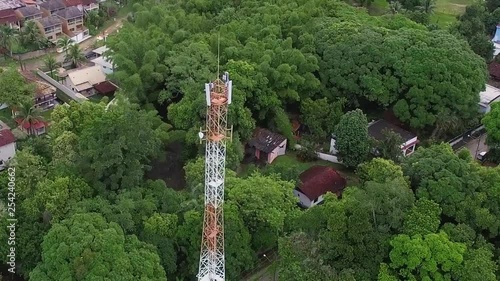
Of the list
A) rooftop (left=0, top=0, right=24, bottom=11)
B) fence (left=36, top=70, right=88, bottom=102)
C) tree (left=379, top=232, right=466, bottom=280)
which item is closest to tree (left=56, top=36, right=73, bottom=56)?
fence (left=36, top=70, right=88, bottom=102)

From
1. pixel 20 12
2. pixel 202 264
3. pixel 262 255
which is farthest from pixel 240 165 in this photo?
pixel 20 12

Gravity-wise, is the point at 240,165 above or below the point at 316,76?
below

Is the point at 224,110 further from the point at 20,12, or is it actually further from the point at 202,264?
the point at 20,12

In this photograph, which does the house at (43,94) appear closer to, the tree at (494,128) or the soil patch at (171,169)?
the soil patch at (171,169)

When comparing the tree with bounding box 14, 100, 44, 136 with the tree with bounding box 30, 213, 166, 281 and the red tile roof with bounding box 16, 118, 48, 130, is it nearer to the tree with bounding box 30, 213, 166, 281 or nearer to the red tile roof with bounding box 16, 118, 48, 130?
the red tile roof with bounding box 16, 118, 48, 130

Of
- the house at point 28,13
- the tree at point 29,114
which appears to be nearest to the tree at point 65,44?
the house at point 28,13
